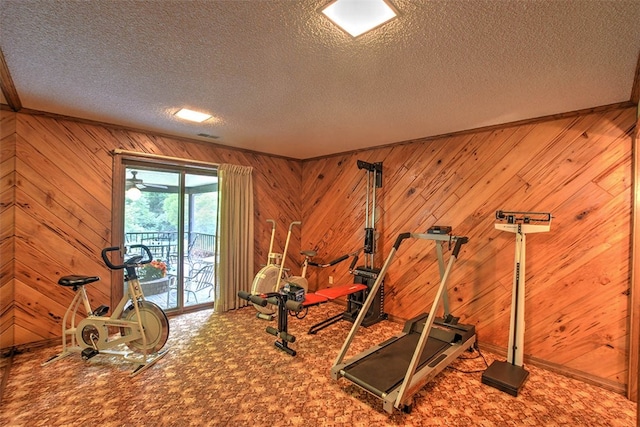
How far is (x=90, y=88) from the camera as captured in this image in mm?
2408

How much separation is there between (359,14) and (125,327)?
3.39 metres

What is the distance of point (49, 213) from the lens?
3.04m

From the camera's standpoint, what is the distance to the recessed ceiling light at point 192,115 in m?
2.97

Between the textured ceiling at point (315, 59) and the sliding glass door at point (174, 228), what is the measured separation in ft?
3.63

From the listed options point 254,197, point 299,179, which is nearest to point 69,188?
point 254,197

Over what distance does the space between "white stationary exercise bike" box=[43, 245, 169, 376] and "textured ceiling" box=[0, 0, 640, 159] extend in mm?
1646

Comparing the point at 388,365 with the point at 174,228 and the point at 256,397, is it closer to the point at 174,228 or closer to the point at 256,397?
the point at 256,397

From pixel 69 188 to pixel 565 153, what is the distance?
5.23m

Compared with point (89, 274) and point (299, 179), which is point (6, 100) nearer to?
point (89, 274)

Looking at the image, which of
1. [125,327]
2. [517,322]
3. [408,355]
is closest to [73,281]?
[125,327]

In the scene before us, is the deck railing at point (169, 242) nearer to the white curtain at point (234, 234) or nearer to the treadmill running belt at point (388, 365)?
the white curtain at point (234, 234)

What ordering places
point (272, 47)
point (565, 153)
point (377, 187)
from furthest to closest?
point (377, 187) < point (565, 153) < point (272, 47)

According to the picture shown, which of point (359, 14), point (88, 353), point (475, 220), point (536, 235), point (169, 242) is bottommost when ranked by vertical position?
point (88, 353)

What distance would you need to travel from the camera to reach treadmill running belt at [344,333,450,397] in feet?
7.41
